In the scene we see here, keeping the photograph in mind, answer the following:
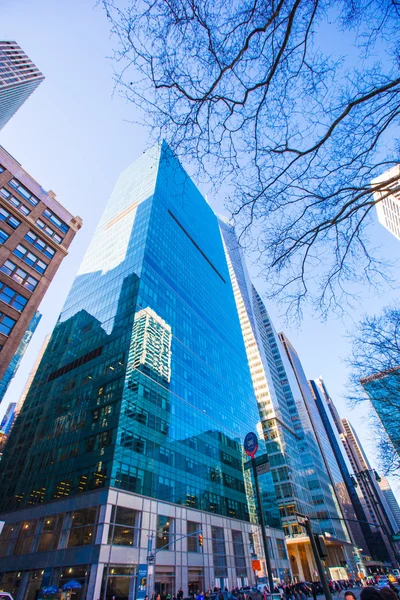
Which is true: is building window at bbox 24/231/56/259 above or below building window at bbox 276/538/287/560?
above

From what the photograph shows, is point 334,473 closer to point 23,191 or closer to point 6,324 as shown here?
point 6,324

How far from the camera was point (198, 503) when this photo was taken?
1485 inches

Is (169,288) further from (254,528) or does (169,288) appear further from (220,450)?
(254,528)

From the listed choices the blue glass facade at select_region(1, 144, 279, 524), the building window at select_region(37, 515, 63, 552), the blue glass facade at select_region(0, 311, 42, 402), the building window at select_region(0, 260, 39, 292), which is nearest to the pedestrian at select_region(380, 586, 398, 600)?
the blue glass facade at select_region(1, 144, 279, 524)

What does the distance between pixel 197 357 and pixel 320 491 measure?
62574mm

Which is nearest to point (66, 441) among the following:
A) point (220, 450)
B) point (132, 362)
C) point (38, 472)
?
point (38, 472)

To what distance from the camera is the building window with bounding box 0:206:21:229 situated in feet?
119

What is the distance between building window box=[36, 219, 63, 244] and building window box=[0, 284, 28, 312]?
12131mm

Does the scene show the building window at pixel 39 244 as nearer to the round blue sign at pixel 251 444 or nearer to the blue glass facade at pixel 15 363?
the round blue sign at pixel 251 444

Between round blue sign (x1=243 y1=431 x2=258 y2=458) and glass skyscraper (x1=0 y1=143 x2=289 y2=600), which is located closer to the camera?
round blue sign (x1=243 y1=431 x2=258 y2=458)

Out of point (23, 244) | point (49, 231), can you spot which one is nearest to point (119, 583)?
point (23, 244)

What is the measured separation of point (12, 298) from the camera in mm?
32781

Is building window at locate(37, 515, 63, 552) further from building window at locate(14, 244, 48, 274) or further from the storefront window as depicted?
building window at locate(14, 244, 48, 274)

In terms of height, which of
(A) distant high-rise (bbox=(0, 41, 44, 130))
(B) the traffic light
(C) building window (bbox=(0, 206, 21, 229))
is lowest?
(B) the traffic light
